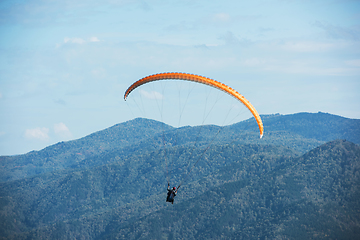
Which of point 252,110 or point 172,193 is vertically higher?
point 252,110

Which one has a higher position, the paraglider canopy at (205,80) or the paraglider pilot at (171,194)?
the paraglider canopy at (205,80)

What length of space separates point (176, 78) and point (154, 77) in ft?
11.3

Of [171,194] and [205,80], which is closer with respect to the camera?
[205,80]

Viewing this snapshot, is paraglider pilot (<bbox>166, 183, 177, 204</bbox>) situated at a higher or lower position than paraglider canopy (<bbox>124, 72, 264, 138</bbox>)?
lower

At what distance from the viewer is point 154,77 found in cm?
6059

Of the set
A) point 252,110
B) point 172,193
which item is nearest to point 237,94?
point 252,110

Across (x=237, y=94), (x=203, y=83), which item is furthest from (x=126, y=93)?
(x=237, y=94)

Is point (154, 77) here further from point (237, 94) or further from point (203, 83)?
point (237, 94)

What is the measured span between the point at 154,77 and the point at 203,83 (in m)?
7.35

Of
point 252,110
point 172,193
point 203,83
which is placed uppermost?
point 203,83

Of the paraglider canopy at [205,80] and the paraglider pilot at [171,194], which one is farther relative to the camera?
the paraglider pilot at [171,194]

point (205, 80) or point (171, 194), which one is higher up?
point (205, 80)

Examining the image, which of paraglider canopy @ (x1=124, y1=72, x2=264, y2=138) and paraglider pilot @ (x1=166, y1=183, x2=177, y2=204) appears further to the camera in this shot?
paraglider pilot @ (x1=166, y1=183, x2=177, y2=204)

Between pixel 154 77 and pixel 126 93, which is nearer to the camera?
pixel 154 77
